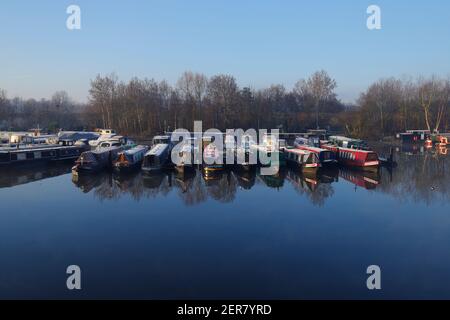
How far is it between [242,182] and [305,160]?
17.5 feet

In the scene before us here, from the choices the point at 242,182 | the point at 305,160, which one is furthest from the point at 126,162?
the point at 305,160

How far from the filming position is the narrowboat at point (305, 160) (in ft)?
78.9

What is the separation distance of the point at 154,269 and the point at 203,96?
53.3 m

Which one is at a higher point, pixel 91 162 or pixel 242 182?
pixel 91 162

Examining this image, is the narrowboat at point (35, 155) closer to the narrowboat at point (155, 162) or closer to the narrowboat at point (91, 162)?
the narrowboat at point (91, 162)

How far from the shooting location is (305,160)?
2481 cm

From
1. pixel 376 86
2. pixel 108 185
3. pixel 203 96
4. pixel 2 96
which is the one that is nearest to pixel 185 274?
pixel 108 185

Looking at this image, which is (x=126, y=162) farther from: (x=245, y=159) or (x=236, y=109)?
(x=236, y=109)

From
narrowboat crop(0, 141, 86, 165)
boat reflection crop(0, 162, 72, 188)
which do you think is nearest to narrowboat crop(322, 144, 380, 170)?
boat reflection crop(0, 162, 72, 188)

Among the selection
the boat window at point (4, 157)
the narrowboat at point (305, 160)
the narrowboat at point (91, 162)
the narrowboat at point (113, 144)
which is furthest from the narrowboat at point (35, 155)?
the narrowboat at point (305, 160)

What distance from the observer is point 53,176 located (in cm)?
2461

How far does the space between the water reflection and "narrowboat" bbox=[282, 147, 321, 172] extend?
1.71ft

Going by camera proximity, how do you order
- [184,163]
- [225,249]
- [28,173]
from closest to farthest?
[225,249]
[184,163]
[28,173]
